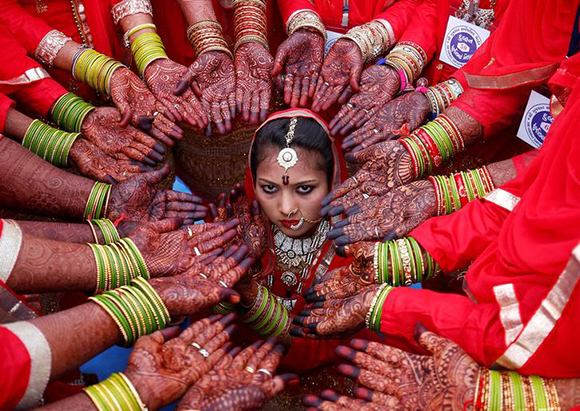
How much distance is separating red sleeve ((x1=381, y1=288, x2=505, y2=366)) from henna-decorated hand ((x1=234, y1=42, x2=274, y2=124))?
4.72 feet

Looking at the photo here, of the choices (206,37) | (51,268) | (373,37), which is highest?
(206,37)

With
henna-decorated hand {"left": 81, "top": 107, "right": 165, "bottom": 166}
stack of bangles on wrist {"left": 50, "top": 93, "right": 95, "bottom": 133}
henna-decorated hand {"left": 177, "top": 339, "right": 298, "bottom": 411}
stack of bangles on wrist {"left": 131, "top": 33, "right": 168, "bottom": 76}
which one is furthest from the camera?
stack of bangles on wrist {"left": 131, "top": 33, "right": 168, "bottom": 76}

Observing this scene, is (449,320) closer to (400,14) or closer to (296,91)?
(296,91)

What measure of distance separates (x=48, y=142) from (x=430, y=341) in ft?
6.98

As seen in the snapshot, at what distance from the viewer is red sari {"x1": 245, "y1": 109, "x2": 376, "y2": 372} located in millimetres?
2768

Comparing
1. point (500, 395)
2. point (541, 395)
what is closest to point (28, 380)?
point (500, 395)

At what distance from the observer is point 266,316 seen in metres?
2.71

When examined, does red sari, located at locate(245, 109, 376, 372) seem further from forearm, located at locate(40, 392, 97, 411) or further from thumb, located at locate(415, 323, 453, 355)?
forearm, located at locate(40, 392, 97, 411)

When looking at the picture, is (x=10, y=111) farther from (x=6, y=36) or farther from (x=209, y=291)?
(x=209, y=291)

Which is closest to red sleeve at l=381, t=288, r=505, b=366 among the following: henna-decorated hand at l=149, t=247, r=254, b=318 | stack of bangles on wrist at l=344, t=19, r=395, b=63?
henna-decorated hand at l=149, t=247, r=254, b=318

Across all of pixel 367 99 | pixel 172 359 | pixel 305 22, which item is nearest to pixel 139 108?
pixel 305 22

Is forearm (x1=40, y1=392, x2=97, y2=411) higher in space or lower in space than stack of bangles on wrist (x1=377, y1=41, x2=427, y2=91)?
lower

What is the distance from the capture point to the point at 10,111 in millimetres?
2889

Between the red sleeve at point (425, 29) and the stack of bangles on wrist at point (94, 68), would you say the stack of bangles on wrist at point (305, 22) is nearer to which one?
the red sleeve at point (425, 29)
